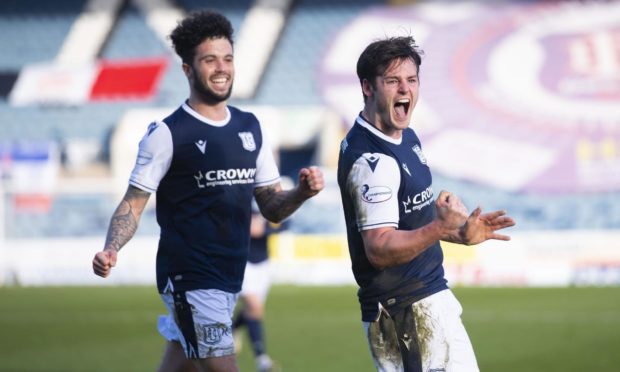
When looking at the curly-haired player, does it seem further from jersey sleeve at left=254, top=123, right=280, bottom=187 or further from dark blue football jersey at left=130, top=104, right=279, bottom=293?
jersey sleeve at left=254, top=123, right=280, bottom=187

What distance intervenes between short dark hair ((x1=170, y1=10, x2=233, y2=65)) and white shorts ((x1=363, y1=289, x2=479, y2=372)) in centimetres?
194

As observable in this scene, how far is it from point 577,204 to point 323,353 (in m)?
14.1

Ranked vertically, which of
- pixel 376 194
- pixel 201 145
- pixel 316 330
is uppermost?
pixel 201 145

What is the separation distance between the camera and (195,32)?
582 cm

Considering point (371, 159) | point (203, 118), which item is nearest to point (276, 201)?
point (203, 118)

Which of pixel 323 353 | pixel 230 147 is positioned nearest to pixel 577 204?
pixel 323 353

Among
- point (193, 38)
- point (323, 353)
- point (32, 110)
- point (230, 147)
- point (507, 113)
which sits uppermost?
point (32, 110)

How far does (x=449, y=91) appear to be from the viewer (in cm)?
2694

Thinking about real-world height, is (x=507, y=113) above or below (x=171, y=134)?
above

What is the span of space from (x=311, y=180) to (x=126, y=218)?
1.05m

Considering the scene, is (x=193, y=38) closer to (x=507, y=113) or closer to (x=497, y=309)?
(x=497, y=309)

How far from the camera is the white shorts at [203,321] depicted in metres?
5.64

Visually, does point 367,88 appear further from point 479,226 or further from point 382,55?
point 479,226

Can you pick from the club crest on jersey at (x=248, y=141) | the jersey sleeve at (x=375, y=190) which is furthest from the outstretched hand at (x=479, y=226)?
the club crest on jersey at (x=248, y=141)
